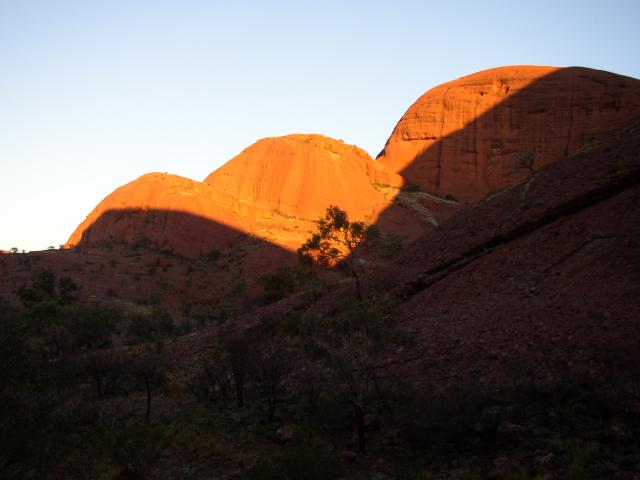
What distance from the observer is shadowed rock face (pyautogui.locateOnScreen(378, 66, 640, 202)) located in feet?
193

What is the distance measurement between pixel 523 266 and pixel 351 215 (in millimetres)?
37417

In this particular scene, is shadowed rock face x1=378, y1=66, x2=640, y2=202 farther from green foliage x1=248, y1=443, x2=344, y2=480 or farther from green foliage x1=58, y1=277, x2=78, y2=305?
green foliage x1=248, y1=443, x2=344, y2=480

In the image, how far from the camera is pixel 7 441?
20.7 feet

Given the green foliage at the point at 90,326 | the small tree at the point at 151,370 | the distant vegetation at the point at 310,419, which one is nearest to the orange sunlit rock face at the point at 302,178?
the green foliage at the point at 90,326

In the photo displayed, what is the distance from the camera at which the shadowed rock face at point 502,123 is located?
5875 cm

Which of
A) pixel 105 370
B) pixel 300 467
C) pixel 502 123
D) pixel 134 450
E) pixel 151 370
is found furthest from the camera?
pixel 502 123

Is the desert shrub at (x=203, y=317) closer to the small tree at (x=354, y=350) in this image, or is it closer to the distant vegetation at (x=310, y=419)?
the distant vegetation at (x=310, y=419)

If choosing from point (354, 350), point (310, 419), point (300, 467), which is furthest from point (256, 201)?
point (300, 467)

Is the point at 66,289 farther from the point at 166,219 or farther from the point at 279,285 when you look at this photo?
the point at 279,285

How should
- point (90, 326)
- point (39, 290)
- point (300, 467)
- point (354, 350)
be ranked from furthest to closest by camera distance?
point (39, 290), point (90, 326), point (354, 350), point (300, 467)

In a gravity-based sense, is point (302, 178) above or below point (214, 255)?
above

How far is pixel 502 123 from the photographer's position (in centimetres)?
6206

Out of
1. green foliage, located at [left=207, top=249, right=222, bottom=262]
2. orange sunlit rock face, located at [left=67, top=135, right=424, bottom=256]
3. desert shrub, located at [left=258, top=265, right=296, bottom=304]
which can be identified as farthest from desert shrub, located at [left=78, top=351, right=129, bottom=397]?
green foliage, located at [left=207, top=249, right=222, bottom=262]

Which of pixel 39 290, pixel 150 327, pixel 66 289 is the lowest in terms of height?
pixel 150 327
